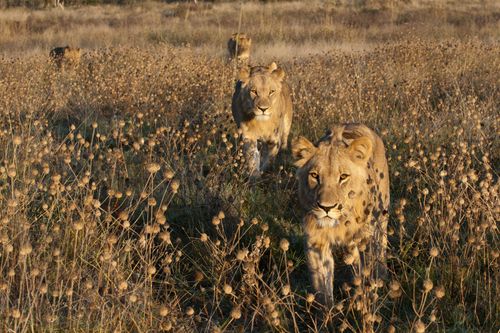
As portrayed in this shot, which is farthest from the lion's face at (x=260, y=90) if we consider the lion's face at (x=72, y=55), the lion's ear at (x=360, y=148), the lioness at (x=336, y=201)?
the lion's face at (x=72, y=55)

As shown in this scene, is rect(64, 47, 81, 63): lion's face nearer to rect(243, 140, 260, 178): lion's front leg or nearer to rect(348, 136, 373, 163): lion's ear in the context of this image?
rect(243, 140, 260, 178): lion's front leg

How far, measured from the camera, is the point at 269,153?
7.20m

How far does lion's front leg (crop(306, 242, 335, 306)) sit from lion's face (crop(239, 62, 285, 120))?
2.92m

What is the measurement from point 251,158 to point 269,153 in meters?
1.25

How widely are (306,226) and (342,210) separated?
414 millimetres

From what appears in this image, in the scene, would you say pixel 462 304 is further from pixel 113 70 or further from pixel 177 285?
pixel 113 70

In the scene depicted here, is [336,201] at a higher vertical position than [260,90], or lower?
higher

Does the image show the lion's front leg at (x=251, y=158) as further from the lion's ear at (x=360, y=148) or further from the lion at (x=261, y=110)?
the lion's ear at (x=360, y=148)

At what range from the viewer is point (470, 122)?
6.66m

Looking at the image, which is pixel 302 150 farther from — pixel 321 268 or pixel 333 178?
pixel 321 268

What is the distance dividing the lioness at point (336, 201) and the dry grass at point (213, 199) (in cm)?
18

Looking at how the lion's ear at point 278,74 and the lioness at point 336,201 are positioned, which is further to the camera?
the lion's ear at point 278,74

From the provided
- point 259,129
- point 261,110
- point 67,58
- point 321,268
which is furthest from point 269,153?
point 67,58

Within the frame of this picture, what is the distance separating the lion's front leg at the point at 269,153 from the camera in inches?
278
